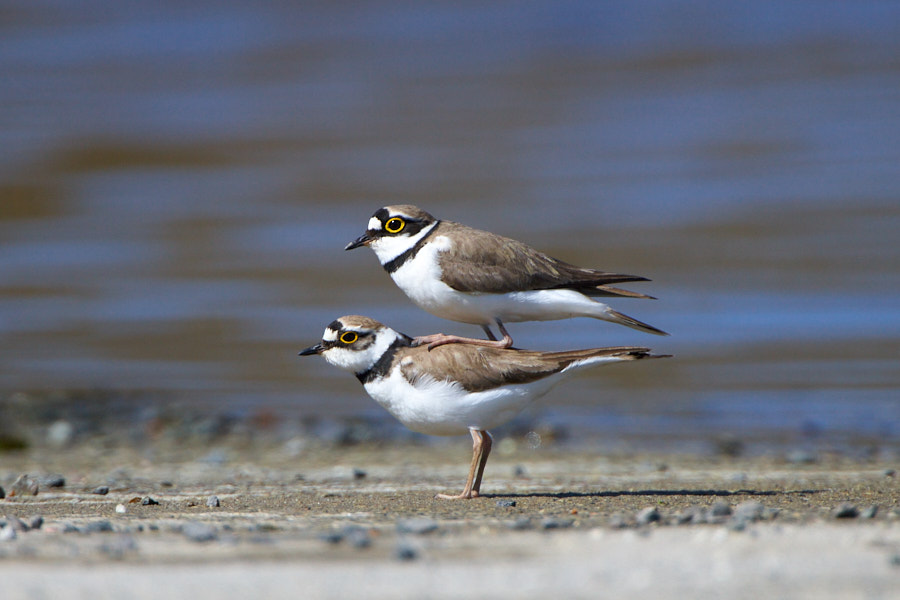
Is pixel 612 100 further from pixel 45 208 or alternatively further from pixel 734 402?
pixel 734 402

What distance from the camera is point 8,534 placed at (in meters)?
5.38

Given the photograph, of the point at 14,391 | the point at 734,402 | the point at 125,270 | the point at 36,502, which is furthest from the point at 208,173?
the point at 36,502

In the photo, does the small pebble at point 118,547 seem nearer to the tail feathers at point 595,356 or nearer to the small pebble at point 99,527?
the small pebble at point 99,527

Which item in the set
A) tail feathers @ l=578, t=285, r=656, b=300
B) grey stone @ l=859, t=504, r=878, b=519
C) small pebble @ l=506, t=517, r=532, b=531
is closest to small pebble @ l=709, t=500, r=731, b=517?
grey stone @ l=859, t=504, r=878, b=519

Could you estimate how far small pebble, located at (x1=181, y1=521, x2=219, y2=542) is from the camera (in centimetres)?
529

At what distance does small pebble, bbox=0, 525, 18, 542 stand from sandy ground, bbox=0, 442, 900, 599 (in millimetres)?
31

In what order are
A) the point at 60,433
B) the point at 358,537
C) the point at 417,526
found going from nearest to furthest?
the point at 358,537, the point at 417,526, the point at 60,433

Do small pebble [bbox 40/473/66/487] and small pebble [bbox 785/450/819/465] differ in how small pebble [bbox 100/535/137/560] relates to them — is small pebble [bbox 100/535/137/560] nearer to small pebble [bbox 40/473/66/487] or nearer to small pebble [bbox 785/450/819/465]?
small pebble [bbox 40/473/66/487]

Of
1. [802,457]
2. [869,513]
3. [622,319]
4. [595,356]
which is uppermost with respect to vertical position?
[622,319]

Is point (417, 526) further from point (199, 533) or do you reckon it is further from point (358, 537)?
point (199, 533)

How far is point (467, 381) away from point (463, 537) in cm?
178

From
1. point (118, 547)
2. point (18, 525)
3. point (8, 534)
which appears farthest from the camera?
point (18, 525)

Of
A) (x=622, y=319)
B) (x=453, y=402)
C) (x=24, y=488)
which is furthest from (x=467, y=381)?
(x=24, y=488)

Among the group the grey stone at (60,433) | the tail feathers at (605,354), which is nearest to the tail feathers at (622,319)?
the tail feathers at (605,354)
